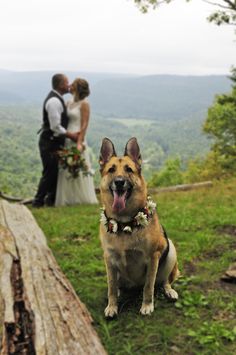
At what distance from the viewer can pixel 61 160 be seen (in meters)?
11.5

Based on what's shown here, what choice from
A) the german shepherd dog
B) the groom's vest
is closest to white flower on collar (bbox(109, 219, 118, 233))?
the german shepherd dog

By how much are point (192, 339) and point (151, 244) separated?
39.1 inches

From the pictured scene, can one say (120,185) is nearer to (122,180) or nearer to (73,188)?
(122,180)

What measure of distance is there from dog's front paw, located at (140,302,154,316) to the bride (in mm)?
7205

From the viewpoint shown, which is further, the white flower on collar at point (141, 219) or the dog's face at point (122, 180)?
the white flower on collar at point (141, 219)

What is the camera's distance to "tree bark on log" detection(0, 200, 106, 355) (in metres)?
3.50

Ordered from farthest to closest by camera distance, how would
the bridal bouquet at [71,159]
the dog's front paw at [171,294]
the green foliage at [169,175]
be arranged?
the green foliage at [169,175], the bridal bouquet at [71,159], the dog's front paw at [171,294]

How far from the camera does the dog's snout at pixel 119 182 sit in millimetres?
4172

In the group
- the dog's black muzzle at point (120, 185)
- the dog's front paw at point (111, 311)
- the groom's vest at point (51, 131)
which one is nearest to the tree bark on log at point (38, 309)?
the dog's front paw at point (111, 311)

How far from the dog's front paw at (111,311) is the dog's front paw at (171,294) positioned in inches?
25.8

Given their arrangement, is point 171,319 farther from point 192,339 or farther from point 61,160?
point 61,160

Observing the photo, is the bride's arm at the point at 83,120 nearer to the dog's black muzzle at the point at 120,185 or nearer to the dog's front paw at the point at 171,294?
the dog's front paw at the point at 171,294

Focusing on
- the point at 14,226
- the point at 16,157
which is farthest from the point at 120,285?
the point at 16,157

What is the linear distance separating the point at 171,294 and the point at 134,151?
1763 millimetres
